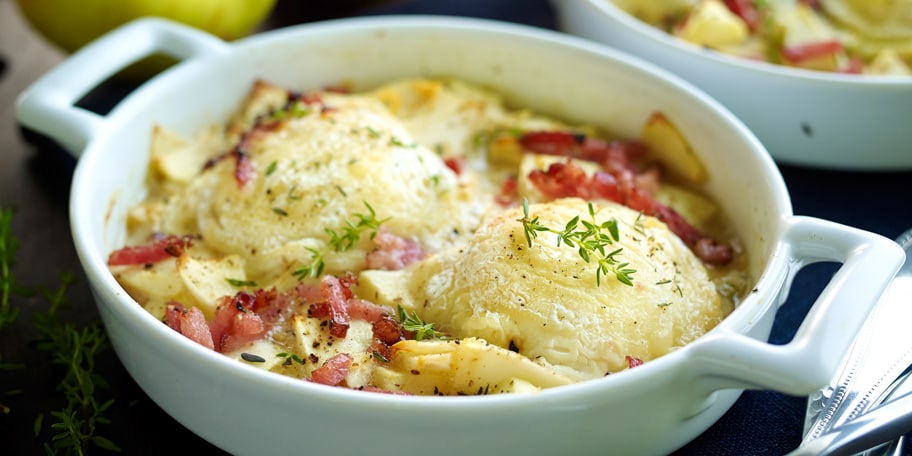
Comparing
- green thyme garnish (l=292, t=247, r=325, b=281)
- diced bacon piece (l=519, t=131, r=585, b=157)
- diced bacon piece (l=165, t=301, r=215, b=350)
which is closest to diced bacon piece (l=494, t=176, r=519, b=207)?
diced bacon piece (l=519, t=131, r=585, b=157)

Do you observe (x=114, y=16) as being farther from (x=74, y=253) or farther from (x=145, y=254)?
(x=145, y=254)

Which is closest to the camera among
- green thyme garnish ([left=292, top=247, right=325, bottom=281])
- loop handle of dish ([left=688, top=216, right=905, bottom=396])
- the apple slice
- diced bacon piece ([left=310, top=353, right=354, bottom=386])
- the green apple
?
loop handle of dish ([left=688, top=216, right=905, bottom=396])

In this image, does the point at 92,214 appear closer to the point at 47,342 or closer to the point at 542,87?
the point at 47,342

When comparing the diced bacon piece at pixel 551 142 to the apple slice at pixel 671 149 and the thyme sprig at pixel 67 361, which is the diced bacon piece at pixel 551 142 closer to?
the apple slice at pixel 671 149

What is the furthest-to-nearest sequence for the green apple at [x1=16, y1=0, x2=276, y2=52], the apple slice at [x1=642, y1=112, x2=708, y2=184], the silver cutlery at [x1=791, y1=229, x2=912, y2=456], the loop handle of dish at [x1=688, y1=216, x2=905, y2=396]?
the green apple at [x1=16, y1=0, x2=276, y2=52], the apple slice at [x1=642, y1=112, x2=708, y2=184], the silver cutlery at [x1=791, y1=229, x2=912, y2=456], the loop handle of dish at [x1=688, y1=216, x2=905, y2=396]

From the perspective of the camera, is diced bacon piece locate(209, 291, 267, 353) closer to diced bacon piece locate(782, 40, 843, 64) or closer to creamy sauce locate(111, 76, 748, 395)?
creamy sauce locate(111, 76, 748, 395)

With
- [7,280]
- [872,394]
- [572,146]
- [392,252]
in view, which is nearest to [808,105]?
[572,146]
